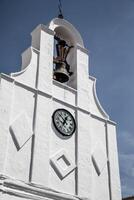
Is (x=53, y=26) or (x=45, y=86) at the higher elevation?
(x=53, y=26)

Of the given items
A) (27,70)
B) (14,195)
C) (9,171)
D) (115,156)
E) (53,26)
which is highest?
(53,26)

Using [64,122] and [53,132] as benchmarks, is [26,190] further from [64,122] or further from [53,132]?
[64,122]

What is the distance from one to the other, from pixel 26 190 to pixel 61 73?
6.03m

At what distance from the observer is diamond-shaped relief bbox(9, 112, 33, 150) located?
12612 millimetres

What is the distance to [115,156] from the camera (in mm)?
16000

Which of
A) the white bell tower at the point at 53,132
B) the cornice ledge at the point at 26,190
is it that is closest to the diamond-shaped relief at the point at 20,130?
the white bell tower at the point at 53,132

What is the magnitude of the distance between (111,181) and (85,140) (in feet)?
6.76

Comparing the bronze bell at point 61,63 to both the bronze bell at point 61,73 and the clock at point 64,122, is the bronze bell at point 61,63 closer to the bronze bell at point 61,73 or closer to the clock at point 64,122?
the bronze bell at point 61,73

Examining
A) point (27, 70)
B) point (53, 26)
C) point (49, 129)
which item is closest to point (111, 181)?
point (49, 129)

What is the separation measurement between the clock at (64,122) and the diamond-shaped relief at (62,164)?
36.2 inches

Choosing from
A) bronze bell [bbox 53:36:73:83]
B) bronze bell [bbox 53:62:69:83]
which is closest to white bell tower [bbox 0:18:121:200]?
bronze bell [bbox 53:36:73:83]

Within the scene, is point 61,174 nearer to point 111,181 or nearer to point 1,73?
point 111,181

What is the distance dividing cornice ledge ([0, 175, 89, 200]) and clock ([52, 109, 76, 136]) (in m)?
2.63

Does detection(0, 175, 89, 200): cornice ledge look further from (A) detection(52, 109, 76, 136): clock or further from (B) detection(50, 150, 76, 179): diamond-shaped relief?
(A) detection(52, 109, 76, 136): clock
